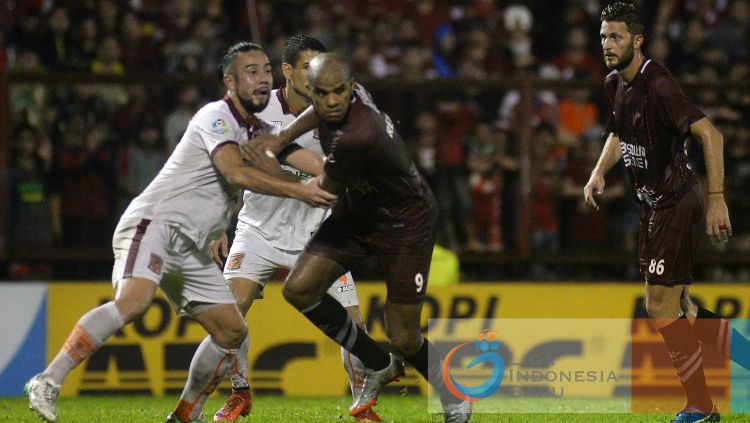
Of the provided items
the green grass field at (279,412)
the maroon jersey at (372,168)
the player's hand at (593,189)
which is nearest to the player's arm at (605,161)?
the player's hand at (593,189)

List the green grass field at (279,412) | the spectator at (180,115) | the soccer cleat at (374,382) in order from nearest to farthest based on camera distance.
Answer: the soccer cleat at (374,382), the green grass field at (279,412), the spectator at (180,115)

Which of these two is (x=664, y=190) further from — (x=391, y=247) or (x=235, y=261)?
(x=235, y=261)

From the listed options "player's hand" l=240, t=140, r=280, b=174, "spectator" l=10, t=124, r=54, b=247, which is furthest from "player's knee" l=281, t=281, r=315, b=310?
"spectator" l=10, t=124, r=54, b=247

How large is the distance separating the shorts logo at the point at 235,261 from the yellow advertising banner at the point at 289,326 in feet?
8.31

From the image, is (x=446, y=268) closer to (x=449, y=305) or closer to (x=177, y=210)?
(x=449, y=305)

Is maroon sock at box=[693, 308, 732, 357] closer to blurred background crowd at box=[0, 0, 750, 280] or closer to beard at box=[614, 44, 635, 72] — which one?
beard at box=[614, 44, 635, 72]

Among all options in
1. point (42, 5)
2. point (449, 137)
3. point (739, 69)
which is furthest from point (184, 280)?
point (739, 69)

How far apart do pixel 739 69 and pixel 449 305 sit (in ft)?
15.2

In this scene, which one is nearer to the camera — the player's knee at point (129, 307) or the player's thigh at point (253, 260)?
the player's knee at point (129, 307)

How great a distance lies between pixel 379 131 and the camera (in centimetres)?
606

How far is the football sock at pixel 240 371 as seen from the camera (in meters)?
7.64

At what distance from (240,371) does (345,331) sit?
4.37 feet

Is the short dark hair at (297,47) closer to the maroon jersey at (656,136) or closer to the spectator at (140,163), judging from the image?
the maroon jersey at (656,136)

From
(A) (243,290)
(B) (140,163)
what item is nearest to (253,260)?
(A) (243,290)
